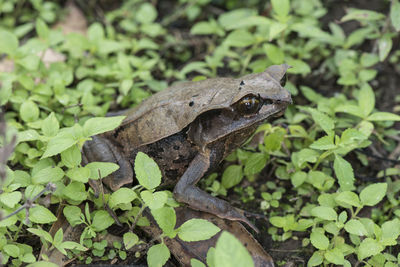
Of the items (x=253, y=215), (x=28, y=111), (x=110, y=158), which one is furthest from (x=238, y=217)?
(x=28, y=111)

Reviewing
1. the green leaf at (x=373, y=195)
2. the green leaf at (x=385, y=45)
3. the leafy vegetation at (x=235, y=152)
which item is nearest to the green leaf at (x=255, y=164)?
the leafy vegetation at (x=235, y=152)

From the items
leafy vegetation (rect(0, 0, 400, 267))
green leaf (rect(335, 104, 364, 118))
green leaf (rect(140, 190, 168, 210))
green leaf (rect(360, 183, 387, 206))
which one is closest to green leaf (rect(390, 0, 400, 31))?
leafy vegetation (rect(0, 0, 400, 267))

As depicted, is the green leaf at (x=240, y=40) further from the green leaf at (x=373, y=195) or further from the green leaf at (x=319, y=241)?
the green leaf at (x=319, y=241)

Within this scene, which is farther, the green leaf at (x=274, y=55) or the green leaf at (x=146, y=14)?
the green leaf at (x=146, y=14)

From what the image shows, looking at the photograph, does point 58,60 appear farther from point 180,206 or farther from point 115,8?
point 180,206

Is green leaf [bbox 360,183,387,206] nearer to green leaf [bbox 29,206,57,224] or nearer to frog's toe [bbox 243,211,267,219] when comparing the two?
frog's toe [bbox 243,211,267,219]

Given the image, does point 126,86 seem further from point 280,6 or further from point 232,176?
point 280,6

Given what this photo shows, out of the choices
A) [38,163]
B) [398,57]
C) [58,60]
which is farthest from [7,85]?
[398,57]

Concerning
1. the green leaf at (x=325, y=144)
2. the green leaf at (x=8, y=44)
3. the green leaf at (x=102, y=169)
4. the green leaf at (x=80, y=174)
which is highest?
the green leaf at (x=8, y=44)
